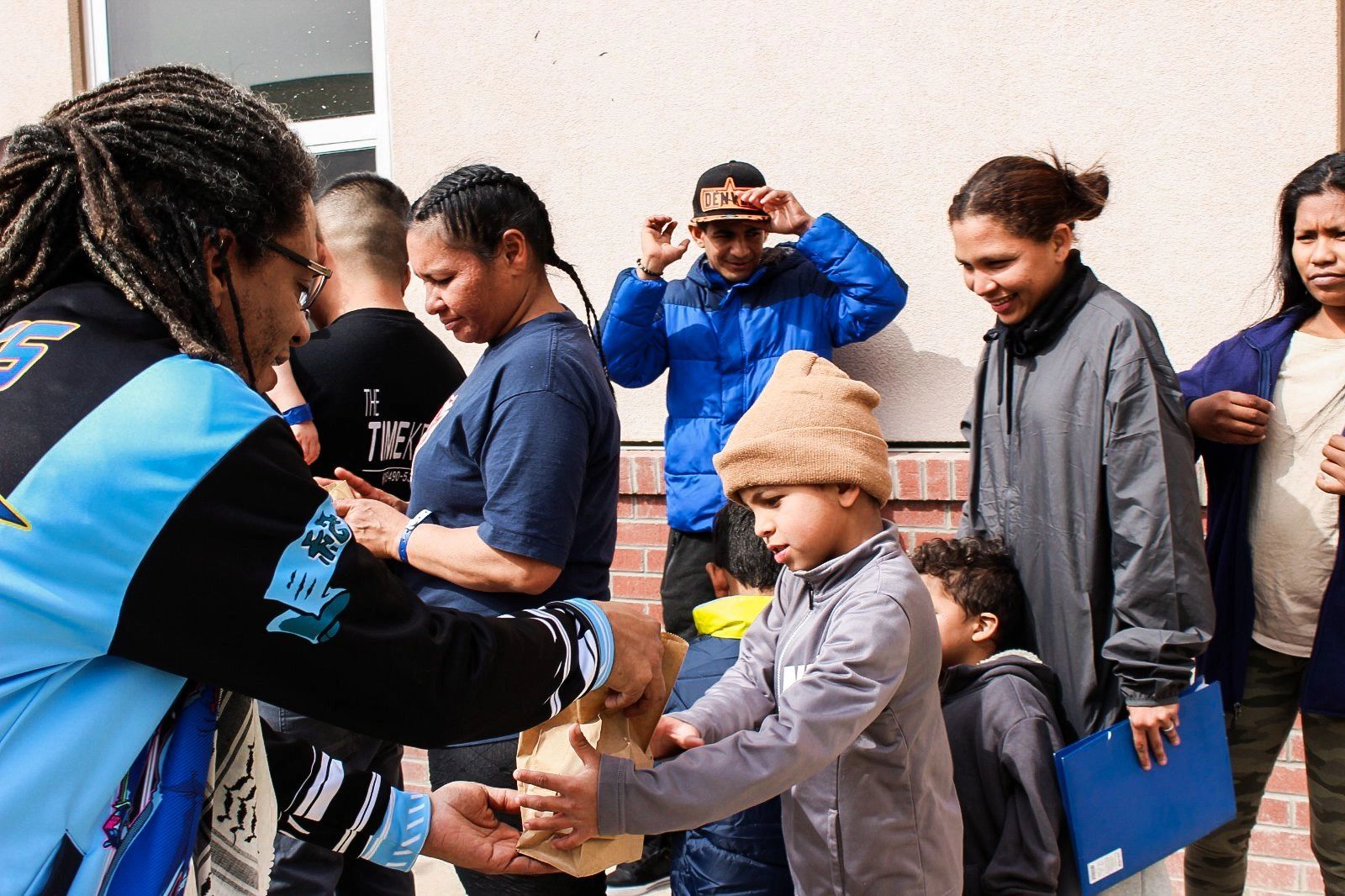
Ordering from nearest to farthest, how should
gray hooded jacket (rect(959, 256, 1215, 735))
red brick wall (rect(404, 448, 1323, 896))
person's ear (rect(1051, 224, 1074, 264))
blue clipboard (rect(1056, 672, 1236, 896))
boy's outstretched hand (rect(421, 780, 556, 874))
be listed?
boy's outstretched hand (rect(421, 780, 556, 874)), blue clipboard (rect(1056, 672, 1236, 896)), gray hooded jacket (rect(959, 256, 1215, 735)), person's ear (rect(1051, 224, 1074, 264)), red brick wall (rect(404, 448, 1323, 896))

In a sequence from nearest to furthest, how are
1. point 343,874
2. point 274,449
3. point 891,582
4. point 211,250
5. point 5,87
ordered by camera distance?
point 274,449 → point 211,250 → point 891,582 → point 343,874 → point 5,87

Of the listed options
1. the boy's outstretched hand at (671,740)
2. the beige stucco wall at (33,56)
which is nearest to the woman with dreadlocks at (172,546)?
the boy's outstretched hand at (671,740)

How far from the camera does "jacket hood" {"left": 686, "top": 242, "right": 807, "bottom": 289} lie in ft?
12.5

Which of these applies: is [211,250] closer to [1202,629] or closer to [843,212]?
[1202,629]

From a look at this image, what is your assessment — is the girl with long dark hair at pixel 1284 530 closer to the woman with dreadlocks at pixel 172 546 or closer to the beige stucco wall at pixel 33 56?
the woman with dreadlocks at pixel 172 546

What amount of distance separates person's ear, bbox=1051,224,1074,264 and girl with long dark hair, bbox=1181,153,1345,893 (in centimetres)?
52

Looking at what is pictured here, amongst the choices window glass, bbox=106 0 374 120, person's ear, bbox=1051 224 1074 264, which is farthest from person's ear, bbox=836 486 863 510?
window glass, bbox=106 0 374 120

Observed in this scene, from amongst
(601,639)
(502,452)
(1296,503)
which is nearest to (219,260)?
(601,639)

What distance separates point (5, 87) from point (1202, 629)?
5.56 m

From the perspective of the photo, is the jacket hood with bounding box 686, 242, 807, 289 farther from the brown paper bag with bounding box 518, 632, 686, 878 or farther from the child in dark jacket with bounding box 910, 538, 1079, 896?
the brown paper bag with bounding box 518, 632, 686, 878

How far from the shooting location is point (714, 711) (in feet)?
7.11

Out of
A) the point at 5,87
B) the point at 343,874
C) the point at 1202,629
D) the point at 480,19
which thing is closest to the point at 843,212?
the point at 480,19

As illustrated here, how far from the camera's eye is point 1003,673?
99.4 inches

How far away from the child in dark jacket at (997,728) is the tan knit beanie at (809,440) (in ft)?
2.08
